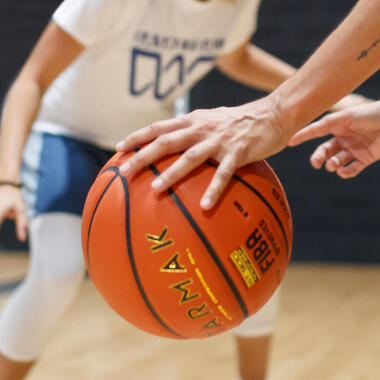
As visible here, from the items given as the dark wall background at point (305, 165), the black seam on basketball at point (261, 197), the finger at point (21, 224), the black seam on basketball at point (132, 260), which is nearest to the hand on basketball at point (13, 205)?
the finger at point (21, 224)

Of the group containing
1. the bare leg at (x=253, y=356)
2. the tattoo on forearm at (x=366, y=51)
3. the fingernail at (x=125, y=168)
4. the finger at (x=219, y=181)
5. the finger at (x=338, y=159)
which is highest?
the tattoo on forearm at (x=366, y=51)

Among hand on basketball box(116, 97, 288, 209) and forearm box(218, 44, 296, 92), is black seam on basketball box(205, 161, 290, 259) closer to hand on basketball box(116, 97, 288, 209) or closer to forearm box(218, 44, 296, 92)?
hand on basketball box(116, 97, 288, 209)

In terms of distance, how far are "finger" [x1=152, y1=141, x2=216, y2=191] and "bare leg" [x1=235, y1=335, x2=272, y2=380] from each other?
77 centimetres

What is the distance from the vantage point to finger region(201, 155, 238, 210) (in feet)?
2.69

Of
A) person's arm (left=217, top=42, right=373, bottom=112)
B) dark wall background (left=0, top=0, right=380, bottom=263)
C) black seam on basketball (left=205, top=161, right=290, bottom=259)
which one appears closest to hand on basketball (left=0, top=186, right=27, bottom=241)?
black seam on basketball (left=205, top=161, right=290, bottom=259)

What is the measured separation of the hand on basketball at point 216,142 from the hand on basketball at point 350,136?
1.09 feet

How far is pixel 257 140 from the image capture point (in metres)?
0.85

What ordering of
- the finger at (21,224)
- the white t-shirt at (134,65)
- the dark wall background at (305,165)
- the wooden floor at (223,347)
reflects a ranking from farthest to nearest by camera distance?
the dark wall background at (305,165), the wooden floor at (223,347), the white t-shirt at (134,65), the finger at (21,224)

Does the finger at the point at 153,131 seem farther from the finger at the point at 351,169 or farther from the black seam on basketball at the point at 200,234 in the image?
the finger at the point at 351,169

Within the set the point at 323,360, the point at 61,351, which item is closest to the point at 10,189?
the point at 61,351

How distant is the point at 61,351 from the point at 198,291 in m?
1.42

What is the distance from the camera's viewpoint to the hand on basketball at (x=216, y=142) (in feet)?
2.71

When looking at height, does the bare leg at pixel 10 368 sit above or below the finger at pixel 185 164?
below

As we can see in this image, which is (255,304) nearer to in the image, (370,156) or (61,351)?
(370,156)
